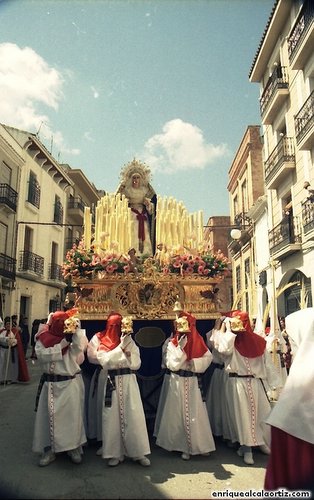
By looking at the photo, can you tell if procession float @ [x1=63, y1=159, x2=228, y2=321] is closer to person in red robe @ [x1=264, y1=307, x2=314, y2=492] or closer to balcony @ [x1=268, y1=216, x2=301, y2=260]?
person in red robe @ [x1=264, y1=307, x2=314, y2=492]

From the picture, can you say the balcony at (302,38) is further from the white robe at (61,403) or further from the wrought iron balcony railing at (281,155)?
the white robe at (61,403)

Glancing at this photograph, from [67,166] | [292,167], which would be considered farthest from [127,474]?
[67,166]

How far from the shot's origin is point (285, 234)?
1353 centimetres

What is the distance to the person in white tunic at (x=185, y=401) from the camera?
462 centimetres

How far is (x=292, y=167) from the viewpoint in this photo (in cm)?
1334

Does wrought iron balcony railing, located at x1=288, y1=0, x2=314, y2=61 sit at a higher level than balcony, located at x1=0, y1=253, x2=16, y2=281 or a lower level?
higher

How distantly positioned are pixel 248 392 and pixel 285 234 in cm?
976

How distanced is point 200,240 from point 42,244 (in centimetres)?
1678

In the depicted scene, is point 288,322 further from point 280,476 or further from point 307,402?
point 280,476

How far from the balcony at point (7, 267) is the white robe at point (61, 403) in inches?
519

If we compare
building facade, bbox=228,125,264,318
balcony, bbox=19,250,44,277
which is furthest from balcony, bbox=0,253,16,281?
building facade, bbox=228,125,264,318

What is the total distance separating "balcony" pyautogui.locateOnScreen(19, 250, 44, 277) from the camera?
18.8m

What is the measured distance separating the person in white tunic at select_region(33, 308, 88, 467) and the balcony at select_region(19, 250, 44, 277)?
48.7 ft

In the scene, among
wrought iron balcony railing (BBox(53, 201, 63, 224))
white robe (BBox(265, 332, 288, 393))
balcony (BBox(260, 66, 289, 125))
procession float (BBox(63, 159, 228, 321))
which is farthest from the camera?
wrought iron balcony railing (BBox(53, 201, 63, 224))
